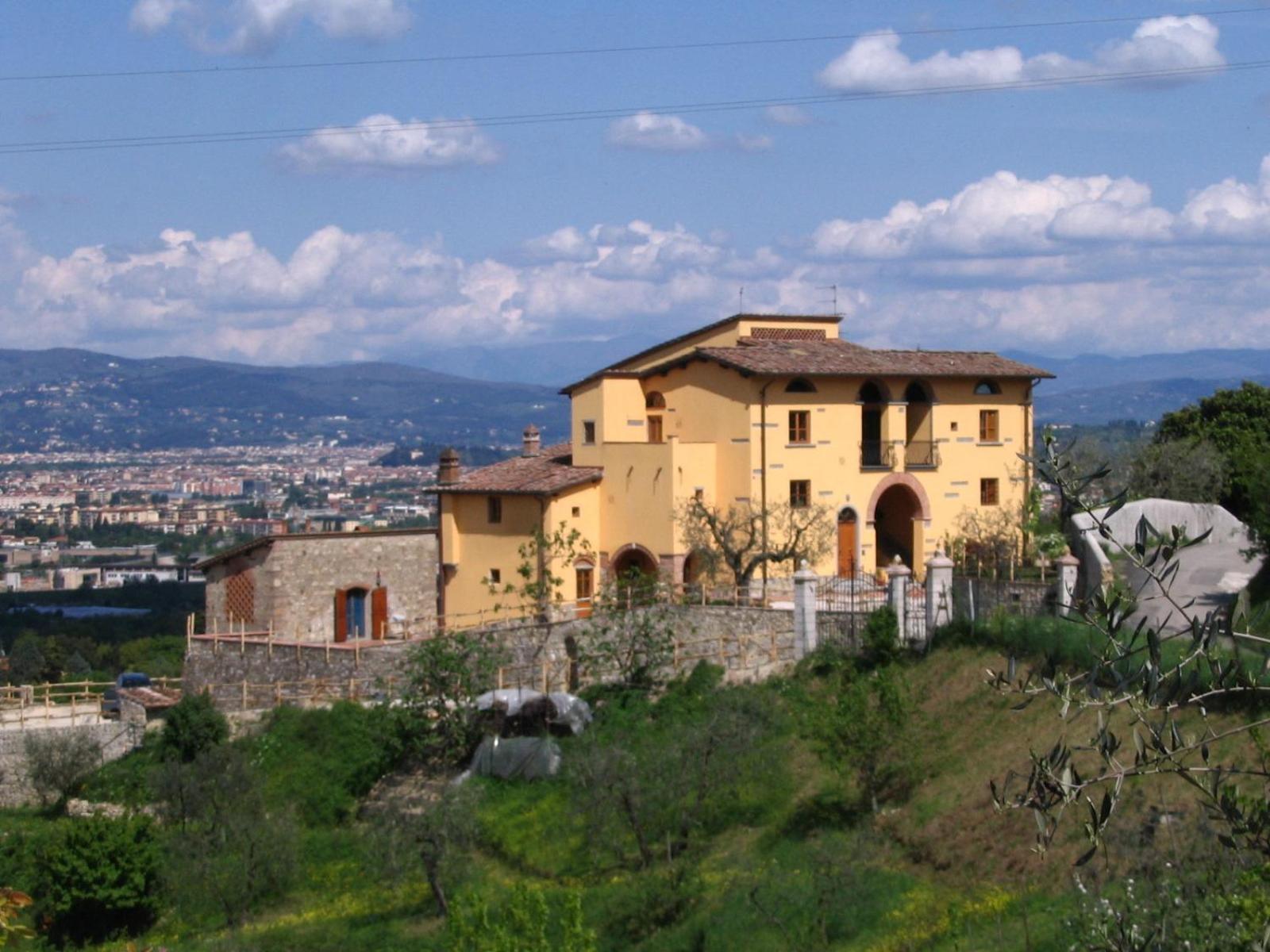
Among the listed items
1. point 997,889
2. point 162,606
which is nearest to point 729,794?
point 997,889

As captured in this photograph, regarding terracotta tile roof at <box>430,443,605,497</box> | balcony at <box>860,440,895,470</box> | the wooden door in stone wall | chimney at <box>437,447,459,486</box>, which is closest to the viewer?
terracotta tile roof at <box>430,443,605,497</box>

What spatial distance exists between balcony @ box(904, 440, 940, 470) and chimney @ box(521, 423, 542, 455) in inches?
358

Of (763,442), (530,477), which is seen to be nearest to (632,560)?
(530,477)

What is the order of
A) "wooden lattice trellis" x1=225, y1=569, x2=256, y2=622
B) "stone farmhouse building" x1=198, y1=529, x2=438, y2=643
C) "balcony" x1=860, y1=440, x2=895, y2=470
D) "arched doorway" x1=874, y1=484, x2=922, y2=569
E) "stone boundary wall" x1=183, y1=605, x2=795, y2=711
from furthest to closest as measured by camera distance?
"arched doorway" x1=874, y1=484, x2=922, y2=569 < "balcony" x1=860, y1=440, x2=895, y2=470 < "wooden lattice trellis" x1=225, y1=569, x2=256, y2=622 < "stone farmhouse building" x1=198, y1=529, x2=438, y2=643 < "stone boundary wall" x1=183, y1=605, x2=795, y2=711

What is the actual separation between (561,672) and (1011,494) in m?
12.2

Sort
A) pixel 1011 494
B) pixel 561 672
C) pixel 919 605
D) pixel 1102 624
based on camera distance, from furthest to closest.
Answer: pixel 1011 494 → pixel 561 672 → pixel 919 605 → pixel 1102 624

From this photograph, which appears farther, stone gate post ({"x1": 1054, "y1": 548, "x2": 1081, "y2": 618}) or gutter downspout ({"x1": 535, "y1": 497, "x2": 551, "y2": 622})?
gutter downspout ({"x1": 535, "y1": 497, "x2": 551, "y2": 622})

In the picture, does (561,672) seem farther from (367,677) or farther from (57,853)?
(57,853)

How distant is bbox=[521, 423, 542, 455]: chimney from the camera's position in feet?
131

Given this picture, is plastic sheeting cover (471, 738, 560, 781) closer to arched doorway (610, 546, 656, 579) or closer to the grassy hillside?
the grassy hillside

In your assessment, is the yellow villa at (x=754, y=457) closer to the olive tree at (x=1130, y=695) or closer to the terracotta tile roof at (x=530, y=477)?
the terracotta tile roof at (x=530, y=477)

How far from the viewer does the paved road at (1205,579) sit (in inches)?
1038

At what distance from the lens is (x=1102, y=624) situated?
8062mm

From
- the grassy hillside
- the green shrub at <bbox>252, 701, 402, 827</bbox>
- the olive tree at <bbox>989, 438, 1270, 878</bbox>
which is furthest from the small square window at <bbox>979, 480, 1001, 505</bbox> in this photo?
the olive tree at <bbox>989, 438, 1270, 878</bbox>
